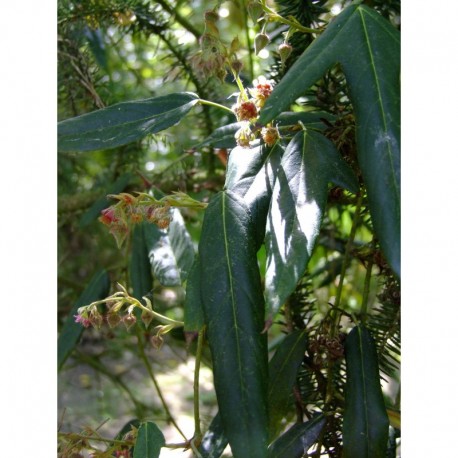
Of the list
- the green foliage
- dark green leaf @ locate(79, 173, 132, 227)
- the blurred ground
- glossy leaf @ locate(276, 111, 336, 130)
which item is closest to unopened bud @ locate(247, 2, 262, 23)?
the green foliage

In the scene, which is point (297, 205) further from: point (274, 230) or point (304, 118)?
point (304, 118)

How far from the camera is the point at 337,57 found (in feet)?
1.51

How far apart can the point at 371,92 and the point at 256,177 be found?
4.6 inches

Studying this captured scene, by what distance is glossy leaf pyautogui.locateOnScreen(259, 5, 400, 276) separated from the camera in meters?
0.41

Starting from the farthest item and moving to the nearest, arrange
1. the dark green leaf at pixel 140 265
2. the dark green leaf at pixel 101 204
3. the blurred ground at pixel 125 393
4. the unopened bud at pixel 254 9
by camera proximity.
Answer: the blurred ground at pixel 125 393
the dark green leaf at pixel 101 204
the dark green leaf at pixel 140 265
the unopened bud at pixel 254 9

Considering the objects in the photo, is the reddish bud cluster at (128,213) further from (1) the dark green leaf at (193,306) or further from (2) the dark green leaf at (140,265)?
(2) the dark green leaf at (140,265)

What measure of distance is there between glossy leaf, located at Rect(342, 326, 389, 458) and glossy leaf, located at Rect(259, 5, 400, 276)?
0.19 m

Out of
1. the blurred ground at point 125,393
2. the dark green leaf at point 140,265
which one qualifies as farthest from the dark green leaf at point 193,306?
the blurred ground at point 125,393

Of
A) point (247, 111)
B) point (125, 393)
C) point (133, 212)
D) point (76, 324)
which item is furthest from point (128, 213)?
point (125, 393)

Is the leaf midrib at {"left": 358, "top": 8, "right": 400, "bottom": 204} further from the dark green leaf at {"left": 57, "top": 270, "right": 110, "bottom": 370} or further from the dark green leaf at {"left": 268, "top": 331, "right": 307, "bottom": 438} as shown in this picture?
the dark green leaf at {"left": 57, "top": 270, "right": 110, "bottom": 370}
